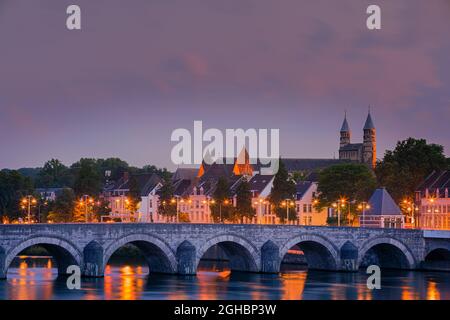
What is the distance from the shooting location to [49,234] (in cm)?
9719

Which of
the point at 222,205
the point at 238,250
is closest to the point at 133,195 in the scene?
the point at 222,205

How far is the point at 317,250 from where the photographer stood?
11569 centimetres

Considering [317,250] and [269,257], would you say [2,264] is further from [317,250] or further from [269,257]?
[317,250]

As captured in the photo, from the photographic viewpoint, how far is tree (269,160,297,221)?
14400 cm

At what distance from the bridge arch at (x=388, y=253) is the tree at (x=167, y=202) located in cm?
4259

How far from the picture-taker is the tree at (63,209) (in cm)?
15150

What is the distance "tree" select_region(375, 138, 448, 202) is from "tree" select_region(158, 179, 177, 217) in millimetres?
26223

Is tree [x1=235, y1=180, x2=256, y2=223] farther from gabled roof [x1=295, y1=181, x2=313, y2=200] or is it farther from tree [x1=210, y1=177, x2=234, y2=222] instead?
gabled roof [x1=295, y1=181, x2=313, y2=200]

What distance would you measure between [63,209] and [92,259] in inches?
2147

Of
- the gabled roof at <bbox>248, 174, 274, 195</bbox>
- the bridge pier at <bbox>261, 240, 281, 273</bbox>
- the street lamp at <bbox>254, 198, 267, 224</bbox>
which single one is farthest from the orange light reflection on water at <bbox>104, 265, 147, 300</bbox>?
the gabled roof at <bbox>248, 174, 274, 195</bbox>

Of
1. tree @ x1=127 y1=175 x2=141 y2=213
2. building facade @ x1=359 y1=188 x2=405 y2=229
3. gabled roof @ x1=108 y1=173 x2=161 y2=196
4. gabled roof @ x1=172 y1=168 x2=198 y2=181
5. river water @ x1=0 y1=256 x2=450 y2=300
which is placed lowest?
river water @ x1=0 y1=256 x2=450 y2=300

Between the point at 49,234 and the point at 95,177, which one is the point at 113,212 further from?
the point at 49,234

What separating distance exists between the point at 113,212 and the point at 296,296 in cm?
9037
